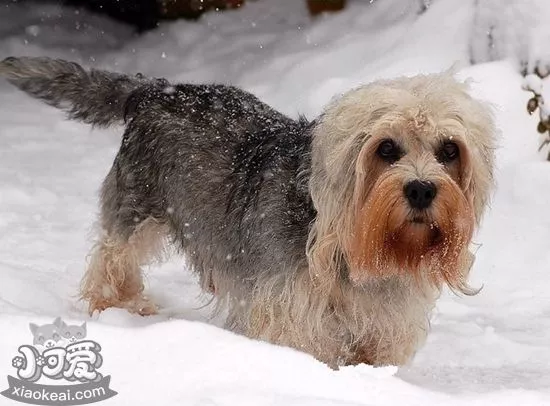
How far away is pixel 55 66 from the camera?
5.94 metres

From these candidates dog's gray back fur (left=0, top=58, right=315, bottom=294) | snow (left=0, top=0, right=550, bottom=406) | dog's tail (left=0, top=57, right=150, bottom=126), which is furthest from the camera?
dog's tail (left=0, top=57, right=150, bottom=126)

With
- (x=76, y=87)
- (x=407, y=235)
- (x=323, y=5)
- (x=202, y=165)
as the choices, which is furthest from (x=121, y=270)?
(x=323, y=5)

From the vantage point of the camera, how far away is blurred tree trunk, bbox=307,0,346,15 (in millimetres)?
10406

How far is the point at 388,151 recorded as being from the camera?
430 cm

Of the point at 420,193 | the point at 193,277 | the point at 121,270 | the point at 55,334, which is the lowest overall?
the point at 193,277

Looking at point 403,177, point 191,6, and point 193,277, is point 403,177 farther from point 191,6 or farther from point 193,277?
point 191,6

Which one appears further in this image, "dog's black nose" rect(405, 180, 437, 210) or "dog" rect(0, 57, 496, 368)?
"dog" rect(0, 57, 496, 368)

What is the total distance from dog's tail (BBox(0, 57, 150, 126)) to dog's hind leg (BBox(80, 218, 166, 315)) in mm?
717

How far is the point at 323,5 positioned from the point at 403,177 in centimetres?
680

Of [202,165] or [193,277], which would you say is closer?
[202,165]

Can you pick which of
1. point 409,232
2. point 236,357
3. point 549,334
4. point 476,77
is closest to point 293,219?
point 409,232

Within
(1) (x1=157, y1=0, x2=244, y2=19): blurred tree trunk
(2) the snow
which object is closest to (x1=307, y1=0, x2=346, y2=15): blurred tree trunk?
(2) the snow

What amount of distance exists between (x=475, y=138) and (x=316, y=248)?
86cm

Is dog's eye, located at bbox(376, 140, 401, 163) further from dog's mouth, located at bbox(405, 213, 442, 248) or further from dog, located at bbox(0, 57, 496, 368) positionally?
dog's mouth, located at bbox(405, 213, 442, 248)
